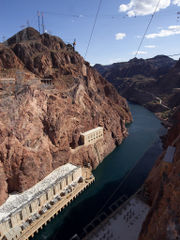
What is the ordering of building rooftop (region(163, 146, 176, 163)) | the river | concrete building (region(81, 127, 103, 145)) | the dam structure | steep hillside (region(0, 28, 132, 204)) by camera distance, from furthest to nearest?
1. concrete building (region(81, 127, 103, 145))
2. steep hillside (region(0, 28, 132, 204))
3. the river
4. the dam structure
5. building rooftop (region(163, 146, 176, 163))

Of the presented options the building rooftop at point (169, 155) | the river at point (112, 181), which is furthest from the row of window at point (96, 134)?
the building rooftop at point (169, 155)

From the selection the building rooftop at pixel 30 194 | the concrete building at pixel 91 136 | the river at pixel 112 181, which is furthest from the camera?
the concrete building at pixel 91 136

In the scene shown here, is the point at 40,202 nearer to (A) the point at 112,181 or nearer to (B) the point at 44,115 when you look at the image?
(A) the point at 112,181

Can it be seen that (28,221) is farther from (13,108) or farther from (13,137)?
(13,108)

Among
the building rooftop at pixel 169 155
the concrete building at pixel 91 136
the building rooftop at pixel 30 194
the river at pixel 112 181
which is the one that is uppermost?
the building rooftop at pixel 169 155

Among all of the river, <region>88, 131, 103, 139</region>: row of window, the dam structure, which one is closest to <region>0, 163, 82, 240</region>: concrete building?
the dam structure

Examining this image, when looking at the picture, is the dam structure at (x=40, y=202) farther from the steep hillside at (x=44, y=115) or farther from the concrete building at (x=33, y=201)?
the steep hillside at (x=44, y=115)

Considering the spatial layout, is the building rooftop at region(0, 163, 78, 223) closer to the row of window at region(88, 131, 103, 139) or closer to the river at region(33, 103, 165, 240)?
the river at region(33, 103, 165, 240)
